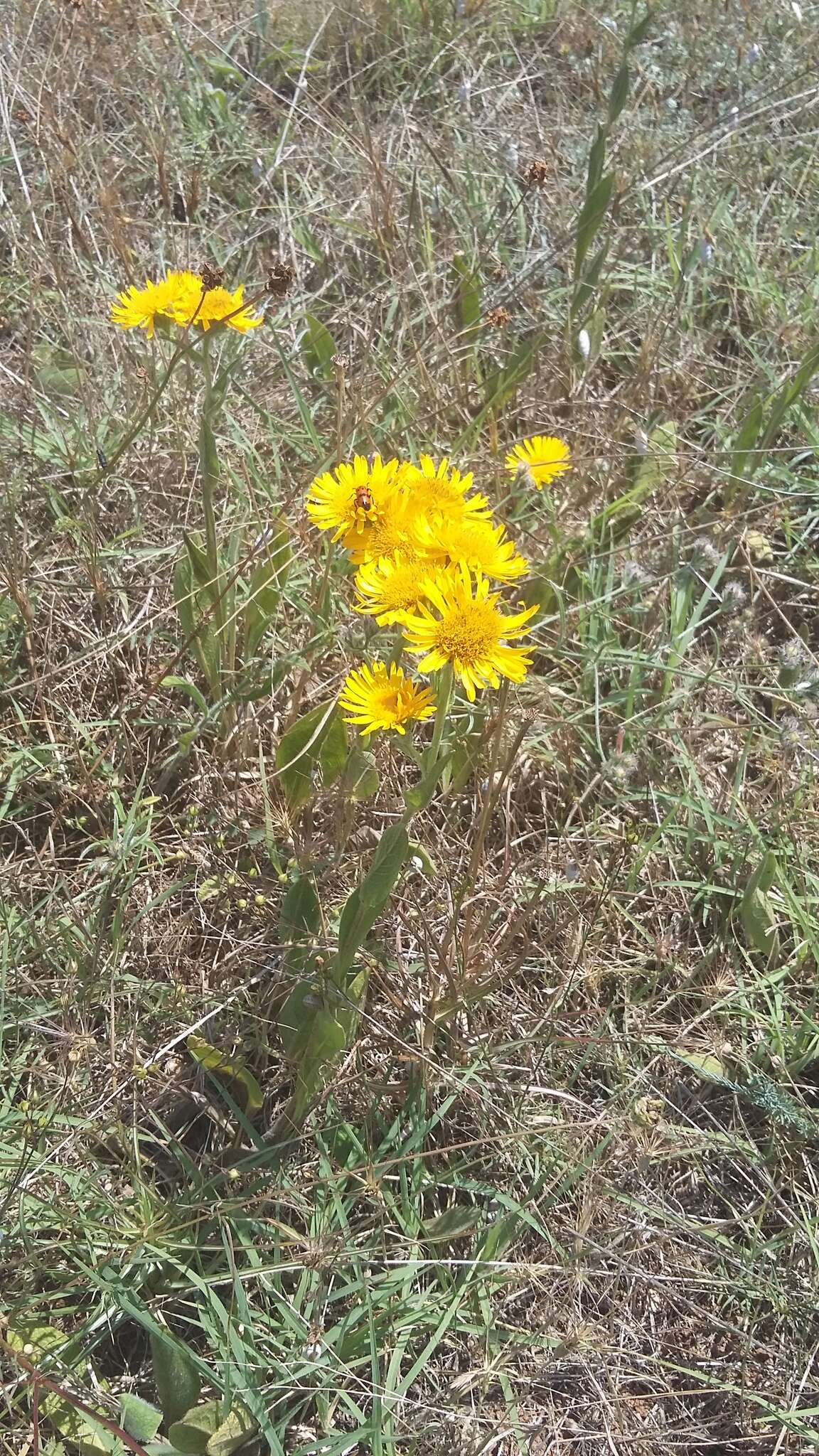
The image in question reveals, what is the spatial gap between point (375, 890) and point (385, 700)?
0.21m

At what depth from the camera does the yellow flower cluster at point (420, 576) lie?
1063mm

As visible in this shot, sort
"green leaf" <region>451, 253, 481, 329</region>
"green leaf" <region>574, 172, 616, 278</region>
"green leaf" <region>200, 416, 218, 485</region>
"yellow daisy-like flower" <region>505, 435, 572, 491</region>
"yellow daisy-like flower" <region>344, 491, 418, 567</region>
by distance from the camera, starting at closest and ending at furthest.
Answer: "yellow daisy-like flower" <region>344, 491, 418, 567</region>
"green leaf" <region>200, 416, 218, 485</region>
"yellow daisy-like flower" <region>505, 435, 572, 491</region>
"green leaf" <region>574, 172, 616, 278</region>
"green leaf" <region>451, 253, 481, 329</region>

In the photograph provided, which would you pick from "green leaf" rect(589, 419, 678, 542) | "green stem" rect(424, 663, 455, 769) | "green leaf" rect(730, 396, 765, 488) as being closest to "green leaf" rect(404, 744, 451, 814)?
"green stem" rect(424, 663, 455, 769)

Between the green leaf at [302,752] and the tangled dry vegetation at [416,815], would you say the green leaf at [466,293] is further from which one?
the green leaf at [302,752]

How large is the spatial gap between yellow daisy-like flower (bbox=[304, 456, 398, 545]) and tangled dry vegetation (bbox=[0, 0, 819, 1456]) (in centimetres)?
16

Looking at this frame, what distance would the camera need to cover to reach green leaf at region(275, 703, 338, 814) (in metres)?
1.41

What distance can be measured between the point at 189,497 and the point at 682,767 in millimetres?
995

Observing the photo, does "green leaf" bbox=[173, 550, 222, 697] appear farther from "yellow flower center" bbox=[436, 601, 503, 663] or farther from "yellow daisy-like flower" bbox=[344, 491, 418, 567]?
"yellow flower center" bbox=[436, 601, 503, 663]

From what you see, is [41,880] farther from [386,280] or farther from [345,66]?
[345,66]

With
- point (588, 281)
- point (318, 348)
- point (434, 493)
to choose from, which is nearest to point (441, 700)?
point (434, 493)

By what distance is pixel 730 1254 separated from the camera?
135 centimetres

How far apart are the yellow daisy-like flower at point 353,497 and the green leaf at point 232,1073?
676mm

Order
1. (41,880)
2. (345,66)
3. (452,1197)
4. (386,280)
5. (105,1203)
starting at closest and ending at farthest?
(105,1203) → (452,1197) → (41,880) → (386,280) → (345,66)

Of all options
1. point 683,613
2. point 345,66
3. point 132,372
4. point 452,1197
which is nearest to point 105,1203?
point 452,1197
